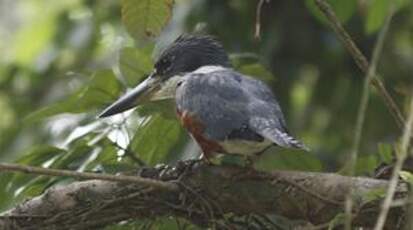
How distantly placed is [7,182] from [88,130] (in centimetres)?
30

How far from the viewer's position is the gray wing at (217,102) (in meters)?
3.19

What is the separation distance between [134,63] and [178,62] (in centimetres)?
24

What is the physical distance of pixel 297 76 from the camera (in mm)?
5309

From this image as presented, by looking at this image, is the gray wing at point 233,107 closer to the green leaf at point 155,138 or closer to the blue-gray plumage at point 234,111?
the blue-gray plumage at point 234,111

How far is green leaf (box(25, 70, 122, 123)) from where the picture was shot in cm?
→ 347

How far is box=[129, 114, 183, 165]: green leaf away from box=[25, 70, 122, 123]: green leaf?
14 centimetres

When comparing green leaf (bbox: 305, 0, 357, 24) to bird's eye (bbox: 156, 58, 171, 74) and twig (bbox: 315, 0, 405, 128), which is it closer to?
twig (bbox: 315, 0, 405, 128)

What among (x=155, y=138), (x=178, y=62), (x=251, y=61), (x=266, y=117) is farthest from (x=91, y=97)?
(x=251, y=61)

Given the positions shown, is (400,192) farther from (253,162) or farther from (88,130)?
(88,130)

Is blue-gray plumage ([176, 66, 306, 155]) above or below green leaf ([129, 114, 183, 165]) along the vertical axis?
above

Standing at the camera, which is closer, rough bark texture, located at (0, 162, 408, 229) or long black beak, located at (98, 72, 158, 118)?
rough bark texture, located at (0, 162, 408, 229)

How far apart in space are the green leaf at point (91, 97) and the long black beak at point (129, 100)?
3cm

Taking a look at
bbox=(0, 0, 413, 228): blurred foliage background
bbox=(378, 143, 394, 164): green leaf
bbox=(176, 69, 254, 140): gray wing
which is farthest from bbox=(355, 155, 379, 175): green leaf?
bbox=(0, 0, 413, 228): blurred foliage background

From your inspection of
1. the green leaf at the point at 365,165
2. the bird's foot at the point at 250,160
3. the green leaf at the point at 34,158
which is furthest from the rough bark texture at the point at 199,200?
the green leaf at the point at 365,165
